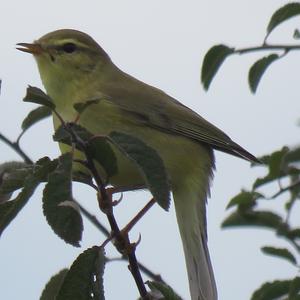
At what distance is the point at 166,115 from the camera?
14.7ft

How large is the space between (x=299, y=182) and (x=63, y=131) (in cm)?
118

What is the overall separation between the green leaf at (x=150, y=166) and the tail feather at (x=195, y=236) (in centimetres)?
154

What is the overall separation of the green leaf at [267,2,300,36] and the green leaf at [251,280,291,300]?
3.42 feet

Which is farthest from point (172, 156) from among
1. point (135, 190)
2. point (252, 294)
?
point (252, 294)

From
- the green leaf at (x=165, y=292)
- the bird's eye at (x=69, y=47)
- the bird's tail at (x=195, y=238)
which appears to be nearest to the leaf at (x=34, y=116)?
the green leaf at (x=165, y=292)

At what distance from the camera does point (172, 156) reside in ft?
13.6

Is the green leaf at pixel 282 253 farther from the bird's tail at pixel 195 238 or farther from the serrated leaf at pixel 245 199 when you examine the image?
the bird's tail at pixel 195 238

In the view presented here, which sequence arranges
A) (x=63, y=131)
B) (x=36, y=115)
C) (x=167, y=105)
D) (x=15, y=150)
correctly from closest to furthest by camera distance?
(x=63, y=131), (x=15, y=150), (x=36, y=115), (x=167, y=105)

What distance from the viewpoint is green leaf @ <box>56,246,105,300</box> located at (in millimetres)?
2209

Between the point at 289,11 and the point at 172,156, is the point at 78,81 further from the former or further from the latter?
the point at 289,11

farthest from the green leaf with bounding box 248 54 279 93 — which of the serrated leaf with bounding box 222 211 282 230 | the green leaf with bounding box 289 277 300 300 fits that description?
the green leaf with bounding box 289 277 300 300

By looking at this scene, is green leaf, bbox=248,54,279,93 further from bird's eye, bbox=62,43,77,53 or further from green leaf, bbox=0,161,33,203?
bird's eye, bbox=62,43,77,53

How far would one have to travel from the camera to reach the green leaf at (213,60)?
3.27 m

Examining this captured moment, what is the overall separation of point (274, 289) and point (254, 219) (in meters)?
0.40
